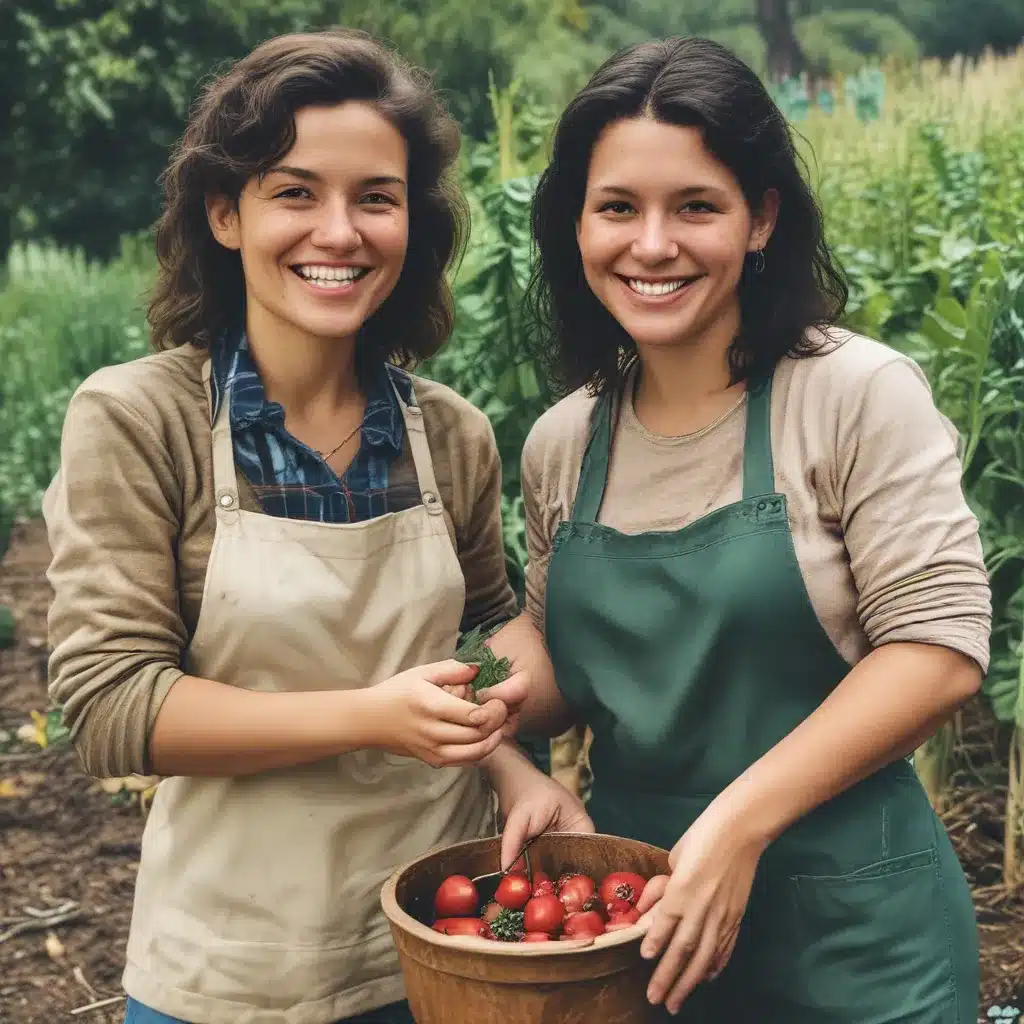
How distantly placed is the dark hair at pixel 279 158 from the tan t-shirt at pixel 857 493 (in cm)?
48

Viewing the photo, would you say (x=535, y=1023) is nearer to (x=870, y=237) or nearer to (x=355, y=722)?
(x=355, y=722)

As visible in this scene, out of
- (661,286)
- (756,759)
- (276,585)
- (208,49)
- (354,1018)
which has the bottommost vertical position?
(354,1018)

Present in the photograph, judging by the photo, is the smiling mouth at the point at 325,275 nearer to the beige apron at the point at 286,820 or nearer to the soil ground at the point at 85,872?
the beige apron at the point at 286,820

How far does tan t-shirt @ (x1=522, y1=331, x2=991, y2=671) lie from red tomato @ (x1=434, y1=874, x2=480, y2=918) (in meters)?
0.54

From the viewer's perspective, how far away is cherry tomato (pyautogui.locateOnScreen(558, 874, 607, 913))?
68.2 inches

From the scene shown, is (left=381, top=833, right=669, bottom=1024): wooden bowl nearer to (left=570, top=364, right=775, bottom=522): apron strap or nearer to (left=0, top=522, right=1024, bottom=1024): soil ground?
(left=570, top=364, right=775, bottom=522): apron strap

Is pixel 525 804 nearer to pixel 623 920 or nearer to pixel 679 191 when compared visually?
pixel 623 920

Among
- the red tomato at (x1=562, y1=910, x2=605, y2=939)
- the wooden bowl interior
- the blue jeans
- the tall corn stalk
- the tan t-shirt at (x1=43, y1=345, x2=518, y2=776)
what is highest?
the tan t-shirt at (x1=43, y1=345, x2=518, y2=776)

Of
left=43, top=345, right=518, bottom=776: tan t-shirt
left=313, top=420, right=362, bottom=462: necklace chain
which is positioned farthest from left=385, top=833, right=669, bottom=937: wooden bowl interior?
left=313, top=420, right=362, bottom=462: necklace chain

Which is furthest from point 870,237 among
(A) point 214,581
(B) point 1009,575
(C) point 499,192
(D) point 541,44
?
(D) point 541,44

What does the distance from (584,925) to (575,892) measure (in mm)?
116

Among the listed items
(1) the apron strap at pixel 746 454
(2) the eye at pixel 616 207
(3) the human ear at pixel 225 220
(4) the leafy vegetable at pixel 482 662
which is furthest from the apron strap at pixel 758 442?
(3) the human ear at pixel 225 220

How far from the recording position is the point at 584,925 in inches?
64.2

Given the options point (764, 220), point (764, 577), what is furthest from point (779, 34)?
point (764, 577)
